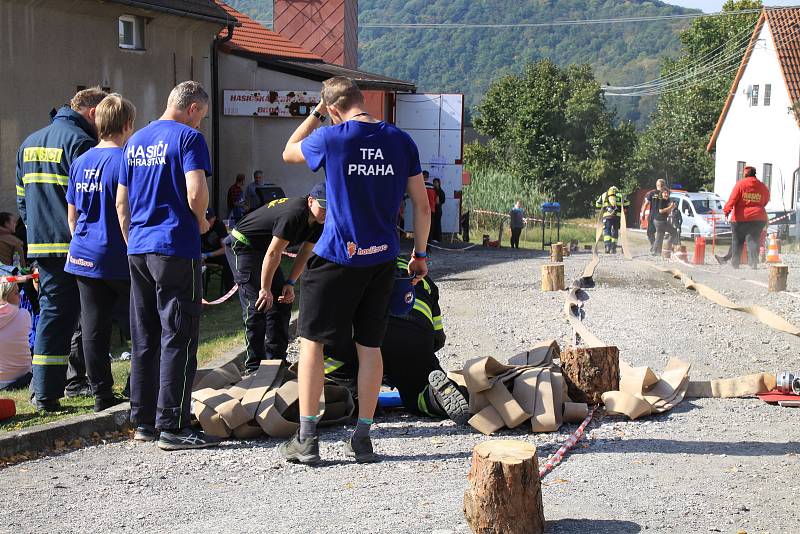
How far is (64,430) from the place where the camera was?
6.36 metres

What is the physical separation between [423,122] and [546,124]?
37285 mm

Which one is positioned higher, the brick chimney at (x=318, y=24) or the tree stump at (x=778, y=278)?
the brick chimney at (x=318, y=24)

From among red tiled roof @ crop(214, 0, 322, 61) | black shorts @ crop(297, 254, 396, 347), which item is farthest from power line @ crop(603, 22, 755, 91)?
black shorts @ crop(297, 254, 396, 347)

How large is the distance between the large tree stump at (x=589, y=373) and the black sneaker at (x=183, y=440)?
2.30 metres

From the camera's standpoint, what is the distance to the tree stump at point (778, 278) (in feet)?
50.6

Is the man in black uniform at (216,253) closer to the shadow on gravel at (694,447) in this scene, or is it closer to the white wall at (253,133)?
the white wall at (253,133)

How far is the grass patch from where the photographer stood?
265 inches

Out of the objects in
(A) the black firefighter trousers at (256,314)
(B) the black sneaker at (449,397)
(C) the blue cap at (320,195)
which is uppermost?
(C) the blue cap at (320,195)

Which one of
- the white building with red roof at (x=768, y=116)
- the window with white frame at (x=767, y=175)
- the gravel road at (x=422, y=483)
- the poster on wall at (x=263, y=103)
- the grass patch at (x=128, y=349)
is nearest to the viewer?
the gravel road at (x=422, y=483)

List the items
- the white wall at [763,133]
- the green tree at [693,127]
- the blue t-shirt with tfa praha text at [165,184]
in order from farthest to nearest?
1. the green tree at [693,127]
2. the white wall at [763,133]
3. the blue t-shirt with tfa praha text at [165,184]

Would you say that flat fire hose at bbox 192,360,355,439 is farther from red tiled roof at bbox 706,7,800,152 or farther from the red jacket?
red tiled roof at bbox 706,7,800,152

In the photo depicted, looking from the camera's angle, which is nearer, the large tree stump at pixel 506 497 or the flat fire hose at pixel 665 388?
the large tree stump at pixel 506 497

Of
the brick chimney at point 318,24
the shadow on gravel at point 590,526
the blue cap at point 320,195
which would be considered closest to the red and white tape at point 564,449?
the shadow on gravel at point 590,526

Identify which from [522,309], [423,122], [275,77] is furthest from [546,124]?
[522,309]
